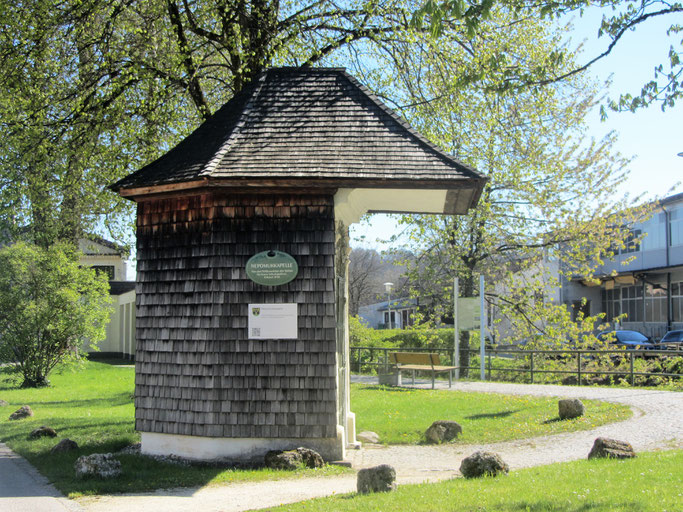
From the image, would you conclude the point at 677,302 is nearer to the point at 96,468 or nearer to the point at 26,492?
the point at 96,468

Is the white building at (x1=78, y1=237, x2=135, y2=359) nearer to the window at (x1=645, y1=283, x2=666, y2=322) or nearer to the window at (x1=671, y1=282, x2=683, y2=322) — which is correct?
the window at (x1=671, y1=282, x2=683, y2=322)

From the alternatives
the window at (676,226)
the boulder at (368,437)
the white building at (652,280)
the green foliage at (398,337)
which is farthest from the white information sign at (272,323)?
the window at (676,226)

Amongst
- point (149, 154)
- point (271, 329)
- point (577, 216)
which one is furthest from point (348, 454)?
point (577, 216)

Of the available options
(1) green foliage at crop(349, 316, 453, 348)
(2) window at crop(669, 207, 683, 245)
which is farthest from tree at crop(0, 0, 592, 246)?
(2) window at crop(669, 207, 683, 245)

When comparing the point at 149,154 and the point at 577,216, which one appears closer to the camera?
the point at 149,154

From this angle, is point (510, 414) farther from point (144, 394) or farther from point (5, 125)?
point (5, 125)

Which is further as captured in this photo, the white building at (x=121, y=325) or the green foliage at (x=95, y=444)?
the white building at (x=121, y=325)

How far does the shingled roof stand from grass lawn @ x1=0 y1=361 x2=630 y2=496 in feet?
11.7

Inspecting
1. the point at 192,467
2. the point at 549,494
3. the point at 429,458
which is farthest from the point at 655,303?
the point at 549,494

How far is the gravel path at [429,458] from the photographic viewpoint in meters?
7.28

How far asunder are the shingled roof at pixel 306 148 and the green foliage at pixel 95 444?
3524 millimetres

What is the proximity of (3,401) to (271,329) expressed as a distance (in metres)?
11.6

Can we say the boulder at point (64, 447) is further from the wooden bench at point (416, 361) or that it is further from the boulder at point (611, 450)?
the wooden bench at point (416, 361)

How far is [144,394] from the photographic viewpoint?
9727mm
